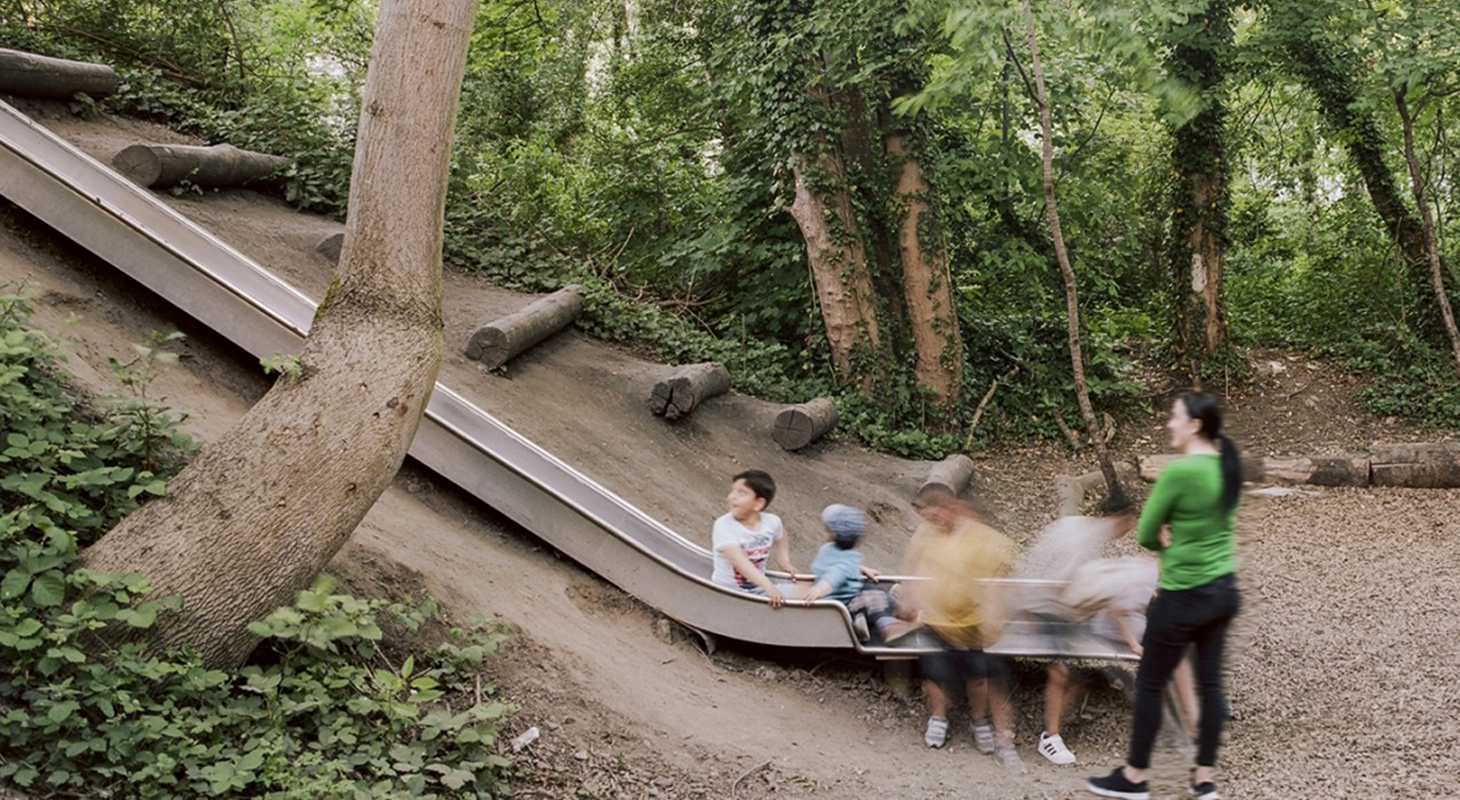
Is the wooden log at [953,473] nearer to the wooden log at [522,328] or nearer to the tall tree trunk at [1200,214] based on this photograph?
the wooden log at [522,328]

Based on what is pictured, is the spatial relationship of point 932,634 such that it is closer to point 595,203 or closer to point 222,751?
point 222,751

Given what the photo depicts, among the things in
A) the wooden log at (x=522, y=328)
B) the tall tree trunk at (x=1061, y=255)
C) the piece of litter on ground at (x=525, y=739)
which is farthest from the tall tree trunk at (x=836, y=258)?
the piece of litter on ground at (x=525, y=739)

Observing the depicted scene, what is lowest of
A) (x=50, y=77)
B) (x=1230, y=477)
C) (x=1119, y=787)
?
(x=1119, y=787)

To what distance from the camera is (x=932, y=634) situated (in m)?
6.46

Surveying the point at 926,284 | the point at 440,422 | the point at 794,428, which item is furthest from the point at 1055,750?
the point at 926,284

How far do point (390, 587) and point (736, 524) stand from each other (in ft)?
6.73

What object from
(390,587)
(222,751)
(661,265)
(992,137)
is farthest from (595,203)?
(222,751)

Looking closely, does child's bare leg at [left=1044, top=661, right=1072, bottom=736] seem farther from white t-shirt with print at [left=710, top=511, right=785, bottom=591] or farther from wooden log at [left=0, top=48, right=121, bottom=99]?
wooden log at [left=0, top=48, right=121, bottom=99]

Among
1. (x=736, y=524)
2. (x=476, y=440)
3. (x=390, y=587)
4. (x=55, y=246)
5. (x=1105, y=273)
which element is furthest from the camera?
(x=1105, y=273)

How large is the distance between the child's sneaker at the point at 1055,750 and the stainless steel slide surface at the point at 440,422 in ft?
4.42

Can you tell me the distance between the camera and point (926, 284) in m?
13.6

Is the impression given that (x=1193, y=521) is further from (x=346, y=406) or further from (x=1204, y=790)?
(x=346, y=406)

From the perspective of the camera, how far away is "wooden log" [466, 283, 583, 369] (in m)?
10.2

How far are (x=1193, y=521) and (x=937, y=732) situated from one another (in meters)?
2.34
